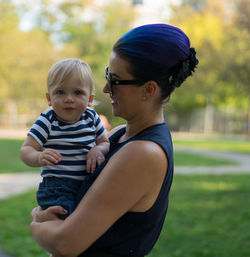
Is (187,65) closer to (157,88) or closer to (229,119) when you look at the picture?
(157,88)

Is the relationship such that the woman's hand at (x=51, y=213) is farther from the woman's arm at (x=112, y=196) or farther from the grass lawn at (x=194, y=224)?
the grass lawn at (x=194, y=224)

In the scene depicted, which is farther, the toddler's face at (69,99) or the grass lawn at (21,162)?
the grass lawn at (21,162)

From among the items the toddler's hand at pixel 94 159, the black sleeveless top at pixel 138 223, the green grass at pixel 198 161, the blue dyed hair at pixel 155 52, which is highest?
the blue dyed hair at pixel 155 52

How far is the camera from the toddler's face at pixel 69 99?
2.01 metres

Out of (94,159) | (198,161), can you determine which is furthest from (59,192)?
(198,161)

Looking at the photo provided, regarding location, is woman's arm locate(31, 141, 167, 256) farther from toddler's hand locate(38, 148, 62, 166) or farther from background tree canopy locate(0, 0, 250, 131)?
background tree canopy locate(0, 0, 250, 131)

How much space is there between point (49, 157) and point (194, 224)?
538cm

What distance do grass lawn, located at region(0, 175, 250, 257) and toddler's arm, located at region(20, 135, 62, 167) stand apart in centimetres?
383

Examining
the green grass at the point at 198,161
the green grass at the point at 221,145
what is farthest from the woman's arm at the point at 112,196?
the green grass at the point at 221,145

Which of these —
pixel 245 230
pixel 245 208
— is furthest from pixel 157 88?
pixel 245 208

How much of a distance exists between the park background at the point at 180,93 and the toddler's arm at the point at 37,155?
0.92 ft

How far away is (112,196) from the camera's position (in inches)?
64.3

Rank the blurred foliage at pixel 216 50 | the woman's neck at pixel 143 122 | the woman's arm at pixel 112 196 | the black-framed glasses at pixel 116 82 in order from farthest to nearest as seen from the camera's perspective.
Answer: the blurred foliage at pixel 216 50 → the woman's neck at pixel 143 122 → the black-framed glasses at pixel 116 82 → the woman's arm at pixel 112 196

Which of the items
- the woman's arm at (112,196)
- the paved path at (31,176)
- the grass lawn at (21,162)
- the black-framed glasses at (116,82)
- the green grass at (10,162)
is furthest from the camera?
the grass lawn at (21,162)
